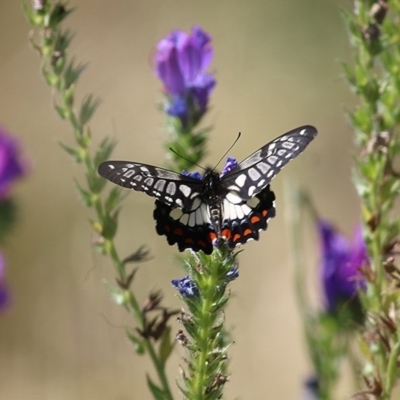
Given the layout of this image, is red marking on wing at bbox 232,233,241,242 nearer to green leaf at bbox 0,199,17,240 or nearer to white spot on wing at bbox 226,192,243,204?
white spot on wing at bbox 226,192,243,204

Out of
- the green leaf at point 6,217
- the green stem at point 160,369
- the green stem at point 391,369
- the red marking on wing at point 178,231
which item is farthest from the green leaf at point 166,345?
→ the green leaf at point 6,217

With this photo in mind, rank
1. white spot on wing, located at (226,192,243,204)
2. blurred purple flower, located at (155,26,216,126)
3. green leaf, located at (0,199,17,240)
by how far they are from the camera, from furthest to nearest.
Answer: green leaf, located at (0,199,17,240) < blurred purple flower, located at (155,26,216,126) < white spot on wing, located at (226,192,243,204)

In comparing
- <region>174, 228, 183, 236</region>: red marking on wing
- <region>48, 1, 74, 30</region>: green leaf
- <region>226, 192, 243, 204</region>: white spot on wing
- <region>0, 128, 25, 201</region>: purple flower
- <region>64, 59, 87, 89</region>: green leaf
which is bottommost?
<region>174, 228, 183, 236</region>: red marking on wing

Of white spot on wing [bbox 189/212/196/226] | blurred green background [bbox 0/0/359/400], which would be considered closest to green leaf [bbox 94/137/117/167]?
white spot on wing [bbox 189/212/196/226]

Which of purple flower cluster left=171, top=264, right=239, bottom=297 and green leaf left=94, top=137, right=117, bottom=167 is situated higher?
green leaf left=94, top=137, right=117, bottom=167

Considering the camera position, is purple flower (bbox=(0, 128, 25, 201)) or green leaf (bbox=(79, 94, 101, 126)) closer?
green leaf (bbox=(79, 94, 101, 126))

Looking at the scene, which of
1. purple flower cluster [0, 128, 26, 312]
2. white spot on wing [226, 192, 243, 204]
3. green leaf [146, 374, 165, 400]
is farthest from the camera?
purple flower cluster [0, 128, 26, 312]

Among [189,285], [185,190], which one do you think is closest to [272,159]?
[185,190]

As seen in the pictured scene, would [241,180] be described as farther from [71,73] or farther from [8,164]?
[8,164]
